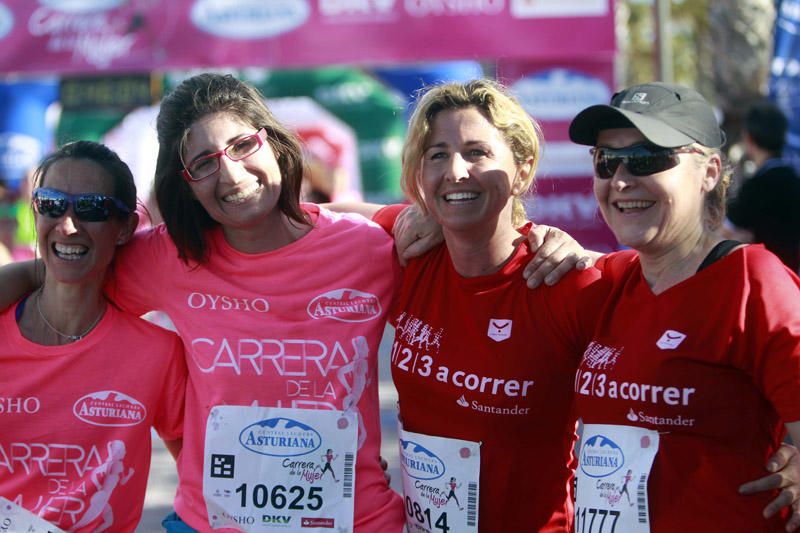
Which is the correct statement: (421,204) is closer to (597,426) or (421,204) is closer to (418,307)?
(418,307)

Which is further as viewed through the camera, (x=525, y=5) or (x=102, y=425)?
(x=525, y=5)

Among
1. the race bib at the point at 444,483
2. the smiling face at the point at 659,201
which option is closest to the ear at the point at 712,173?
the smiling face at the point at 659,201

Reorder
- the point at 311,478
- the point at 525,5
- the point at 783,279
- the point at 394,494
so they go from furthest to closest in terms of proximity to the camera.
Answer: the point at 525,5 < the point at 394,494 < the point at 311,478 < the point at 783,279

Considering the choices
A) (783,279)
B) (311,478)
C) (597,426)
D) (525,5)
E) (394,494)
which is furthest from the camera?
(525,5)

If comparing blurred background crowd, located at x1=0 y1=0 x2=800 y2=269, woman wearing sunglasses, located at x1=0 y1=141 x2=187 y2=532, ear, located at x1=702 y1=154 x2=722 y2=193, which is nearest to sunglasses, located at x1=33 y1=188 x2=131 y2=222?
woman wearing sunglasses, located at x1=0 y1=141 x2=187 y2=532

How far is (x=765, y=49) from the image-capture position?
421 inches

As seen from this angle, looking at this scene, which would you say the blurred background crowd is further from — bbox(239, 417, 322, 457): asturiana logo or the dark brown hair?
bbox(239, 417, 322, 457): asturiana logo

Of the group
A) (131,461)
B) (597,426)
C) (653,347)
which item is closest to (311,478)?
(131,461)

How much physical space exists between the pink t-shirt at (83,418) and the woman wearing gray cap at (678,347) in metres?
1.27

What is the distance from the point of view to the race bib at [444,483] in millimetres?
2803

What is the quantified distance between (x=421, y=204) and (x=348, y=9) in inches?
245

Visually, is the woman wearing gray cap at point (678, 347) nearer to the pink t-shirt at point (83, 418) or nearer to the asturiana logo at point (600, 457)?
the asturiana logo at point (600, 457)

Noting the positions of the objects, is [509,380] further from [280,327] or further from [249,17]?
[249,17]

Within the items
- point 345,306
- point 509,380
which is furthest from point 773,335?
point 345,306
